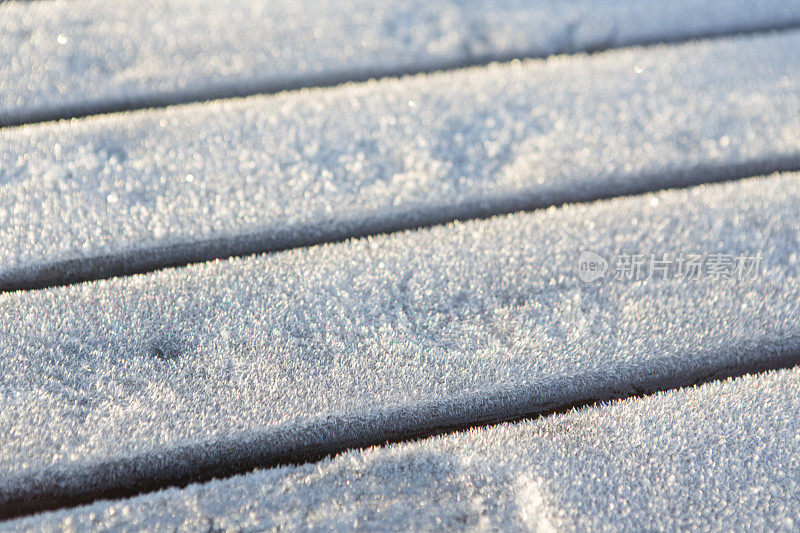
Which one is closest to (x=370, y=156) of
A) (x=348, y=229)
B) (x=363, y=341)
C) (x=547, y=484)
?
(x=348, y=229)

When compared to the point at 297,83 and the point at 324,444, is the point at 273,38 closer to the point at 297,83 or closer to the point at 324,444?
the point at 297,83

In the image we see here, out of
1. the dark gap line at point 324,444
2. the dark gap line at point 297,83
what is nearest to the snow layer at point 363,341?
the dark gap line at point 324,444

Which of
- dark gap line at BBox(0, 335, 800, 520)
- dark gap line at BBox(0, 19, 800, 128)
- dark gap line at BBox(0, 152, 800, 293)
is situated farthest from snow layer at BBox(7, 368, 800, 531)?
dark gap line at BBox(0, 19, 800, 128)

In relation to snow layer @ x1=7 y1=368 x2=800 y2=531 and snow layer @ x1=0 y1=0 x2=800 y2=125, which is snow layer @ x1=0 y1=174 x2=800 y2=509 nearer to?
snow layer @ x1=7 y1=368 x2=800 y2=531

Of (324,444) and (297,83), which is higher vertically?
(297,83)

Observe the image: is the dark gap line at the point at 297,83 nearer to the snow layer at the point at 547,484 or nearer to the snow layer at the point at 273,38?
the snow layer at the point at 273,38

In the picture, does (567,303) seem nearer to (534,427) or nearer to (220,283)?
(534,427)
